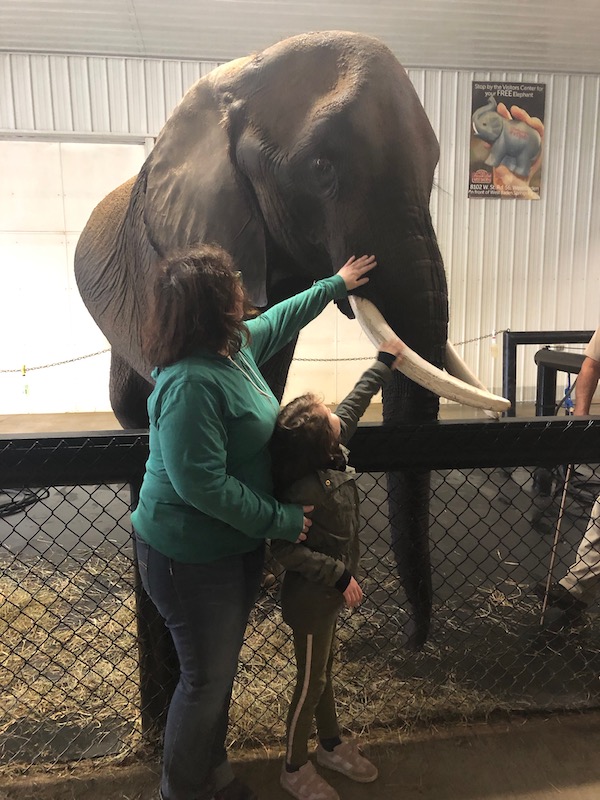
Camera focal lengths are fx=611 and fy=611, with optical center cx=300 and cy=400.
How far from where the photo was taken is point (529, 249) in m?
8.91

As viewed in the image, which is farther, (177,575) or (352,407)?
(352,407)

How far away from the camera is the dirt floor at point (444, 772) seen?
5.67 ft

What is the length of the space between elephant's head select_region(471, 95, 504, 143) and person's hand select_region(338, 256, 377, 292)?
759 centimetres

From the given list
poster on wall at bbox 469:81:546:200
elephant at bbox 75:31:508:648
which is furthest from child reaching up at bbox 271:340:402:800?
poster on wall at bbox 469:81:546:200

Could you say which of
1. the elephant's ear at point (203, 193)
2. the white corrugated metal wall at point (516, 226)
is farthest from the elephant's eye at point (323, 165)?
the white corrugated metal wall at point (516, 226)

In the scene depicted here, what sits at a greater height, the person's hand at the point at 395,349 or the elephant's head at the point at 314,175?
the elephant's head at the point at 314,175

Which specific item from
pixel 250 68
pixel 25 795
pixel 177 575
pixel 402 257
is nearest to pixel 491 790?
pixel 177 575

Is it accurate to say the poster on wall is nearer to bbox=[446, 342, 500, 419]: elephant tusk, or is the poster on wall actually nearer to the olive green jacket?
bbox=[446, 342, 500, 419]: elephant tusk

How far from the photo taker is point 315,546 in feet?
4.75

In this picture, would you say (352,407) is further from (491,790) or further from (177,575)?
(491,790)

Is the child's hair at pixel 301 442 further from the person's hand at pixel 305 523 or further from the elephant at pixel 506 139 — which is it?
the elephant at pixel 506 139

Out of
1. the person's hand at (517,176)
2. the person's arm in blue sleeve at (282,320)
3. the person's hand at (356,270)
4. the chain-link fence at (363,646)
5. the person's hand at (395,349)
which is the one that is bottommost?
the chain-link fence at (363,646)

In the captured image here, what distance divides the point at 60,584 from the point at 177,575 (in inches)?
94.7

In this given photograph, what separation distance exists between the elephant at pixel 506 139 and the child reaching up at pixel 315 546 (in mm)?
8041
